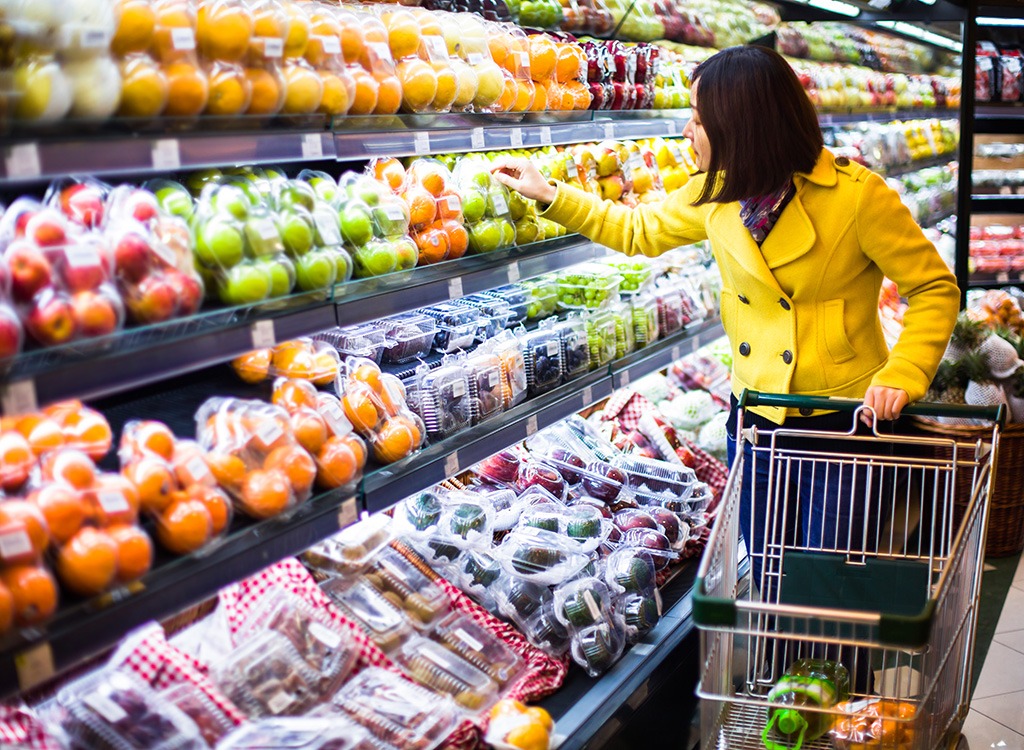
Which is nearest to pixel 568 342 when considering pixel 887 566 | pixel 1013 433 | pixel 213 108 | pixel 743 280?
pixel 743 280

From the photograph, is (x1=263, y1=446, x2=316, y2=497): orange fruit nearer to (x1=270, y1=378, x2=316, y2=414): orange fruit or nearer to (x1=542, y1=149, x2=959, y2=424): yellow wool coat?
(x1=270, y1=378, x2=316, y2=414): orange fruit

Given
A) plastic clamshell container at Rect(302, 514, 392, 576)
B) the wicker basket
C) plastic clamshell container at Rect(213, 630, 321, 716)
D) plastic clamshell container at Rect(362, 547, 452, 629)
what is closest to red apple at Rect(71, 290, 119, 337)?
plastic clamshell container at Rect(213, 630, 321, 716)

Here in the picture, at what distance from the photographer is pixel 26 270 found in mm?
1548

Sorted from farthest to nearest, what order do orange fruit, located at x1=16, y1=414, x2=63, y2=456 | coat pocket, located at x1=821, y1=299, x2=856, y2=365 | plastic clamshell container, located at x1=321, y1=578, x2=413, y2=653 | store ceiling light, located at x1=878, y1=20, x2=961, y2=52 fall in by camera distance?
store ceiling light, located at x1=878, y1=20, x2=961, y2=52
coat pocket, located at x1=821, y1=299, x2=856, y2=365
plastic clamshell container, located at x1=321, y1=578, x2=413, y2=653
orange fruit, located at x1=16, y1=414, x2=63, y2=456

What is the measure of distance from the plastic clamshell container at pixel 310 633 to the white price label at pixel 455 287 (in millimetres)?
786

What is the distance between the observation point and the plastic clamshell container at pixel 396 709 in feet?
6.54

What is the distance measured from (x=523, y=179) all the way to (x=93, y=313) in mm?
1461

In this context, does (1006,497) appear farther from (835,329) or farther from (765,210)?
(765,210)

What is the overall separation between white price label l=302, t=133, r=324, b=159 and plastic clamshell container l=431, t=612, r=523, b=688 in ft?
3.74

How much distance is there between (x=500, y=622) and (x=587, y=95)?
165 centimetres

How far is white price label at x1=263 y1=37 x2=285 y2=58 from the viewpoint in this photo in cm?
197

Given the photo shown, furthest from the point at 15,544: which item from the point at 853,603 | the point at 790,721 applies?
the point at 853,603

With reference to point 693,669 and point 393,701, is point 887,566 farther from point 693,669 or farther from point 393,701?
point 393,701

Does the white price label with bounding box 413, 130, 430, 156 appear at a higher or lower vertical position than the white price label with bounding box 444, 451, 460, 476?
higher
